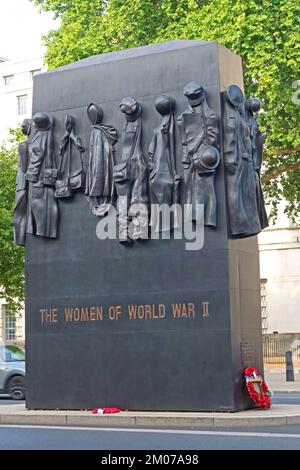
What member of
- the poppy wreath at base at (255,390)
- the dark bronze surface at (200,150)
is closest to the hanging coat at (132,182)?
the dark bronze surface at (200,150)

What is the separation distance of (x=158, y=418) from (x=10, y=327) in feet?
146

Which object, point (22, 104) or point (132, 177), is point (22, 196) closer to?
point (132, 177)

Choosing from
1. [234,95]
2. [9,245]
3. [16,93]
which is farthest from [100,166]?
[16,93]

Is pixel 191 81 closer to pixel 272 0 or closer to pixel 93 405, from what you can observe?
pixel 93 405

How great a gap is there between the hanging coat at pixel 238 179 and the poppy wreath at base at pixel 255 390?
2352 millimetres

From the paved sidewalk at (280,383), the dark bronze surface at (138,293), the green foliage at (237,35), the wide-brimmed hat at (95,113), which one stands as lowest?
the paved sidewalk at (280,383)

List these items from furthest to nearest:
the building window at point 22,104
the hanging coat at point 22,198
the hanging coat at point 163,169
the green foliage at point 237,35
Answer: the building window at point 22,104
the green foliage at point 237,35
the hanging coat at point 22,198
the hanging coat at point 163,169

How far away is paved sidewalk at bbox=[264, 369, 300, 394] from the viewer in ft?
91.9

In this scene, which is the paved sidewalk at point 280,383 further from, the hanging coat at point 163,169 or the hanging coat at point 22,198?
the hanging coat at point 163,169

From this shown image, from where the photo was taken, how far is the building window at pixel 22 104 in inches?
2723

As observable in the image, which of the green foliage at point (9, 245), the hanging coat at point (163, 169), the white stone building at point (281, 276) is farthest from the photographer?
the white stone building at point (281, 276)
